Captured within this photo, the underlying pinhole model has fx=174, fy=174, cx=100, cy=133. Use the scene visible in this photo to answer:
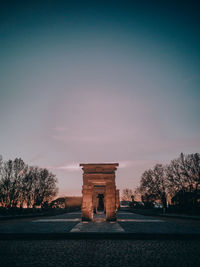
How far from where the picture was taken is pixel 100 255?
19.2 feet

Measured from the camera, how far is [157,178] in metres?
38.5

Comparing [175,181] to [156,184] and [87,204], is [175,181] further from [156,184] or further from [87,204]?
[87,204]

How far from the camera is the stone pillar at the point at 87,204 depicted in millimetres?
15092

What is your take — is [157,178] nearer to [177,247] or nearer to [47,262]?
[177,247]

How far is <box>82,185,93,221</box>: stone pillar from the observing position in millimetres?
15092

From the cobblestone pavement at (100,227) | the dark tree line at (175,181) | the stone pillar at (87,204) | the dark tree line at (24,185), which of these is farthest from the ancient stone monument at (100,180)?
the dark tree line at (24,185)

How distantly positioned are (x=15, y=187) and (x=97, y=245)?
31108mm

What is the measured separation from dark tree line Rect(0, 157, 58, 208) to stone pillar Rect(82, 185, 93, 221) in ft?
72.1

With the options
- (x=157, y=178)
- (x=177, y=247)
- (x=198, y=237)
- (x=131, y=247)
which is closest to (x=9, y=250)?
(x=131, y=247)

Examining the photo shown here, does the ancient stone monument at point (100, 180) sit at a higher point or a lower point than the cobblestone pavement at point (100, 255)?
higher

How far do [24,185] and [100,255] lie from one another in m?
34.0

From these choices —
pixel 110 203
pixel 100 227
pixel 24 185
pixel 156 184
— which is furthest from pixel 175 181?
pixel 24 185

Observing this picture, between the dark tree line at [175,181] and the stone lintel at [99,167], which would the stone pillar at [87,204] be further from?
the dark tree line at [175,181]

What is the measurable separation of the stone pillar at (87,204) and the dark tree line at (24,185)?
21979mm
